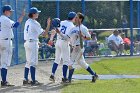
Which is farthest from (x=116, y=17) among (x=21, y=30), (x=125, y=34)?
(x=21, y=30)

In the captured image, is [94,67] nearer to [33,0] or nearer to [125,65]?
[125,65]

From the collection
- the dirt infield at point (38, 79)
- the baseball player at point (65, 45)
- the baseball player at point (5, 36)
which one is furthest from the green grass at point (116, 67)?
the baseball player at point (5, 36)

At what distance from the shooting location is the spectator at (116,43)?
23.2 meters

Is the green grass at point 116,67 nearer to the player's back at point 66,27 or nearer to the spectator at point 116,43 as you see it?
the player's back at point 66,27

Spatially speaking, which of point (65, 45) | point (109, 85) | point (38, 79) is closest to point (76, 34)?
point (65, 45)

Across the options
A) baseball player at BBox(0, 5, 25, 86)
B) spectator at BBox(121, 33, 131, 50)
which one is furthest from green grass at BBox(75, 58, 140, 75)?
spectator at BBox(121, 33, 131, 50)

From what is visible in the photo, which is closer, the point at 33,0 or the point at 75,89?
the point at 75,89

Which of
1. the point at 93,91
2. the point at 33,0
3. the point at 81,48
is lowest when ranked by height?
the point at 93,91

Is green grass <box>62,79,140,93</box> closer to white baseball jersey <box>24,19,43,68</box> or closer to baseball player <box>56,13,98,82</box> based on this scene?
baseball player <box>56,13,98,82</box>

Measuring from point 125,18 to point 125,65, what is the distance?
9324 mm

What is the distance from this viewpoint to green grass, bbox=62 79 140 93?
461 inches

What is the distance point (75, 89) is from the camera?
39.7ft

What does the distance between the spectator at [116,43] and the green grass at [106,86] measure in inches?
371

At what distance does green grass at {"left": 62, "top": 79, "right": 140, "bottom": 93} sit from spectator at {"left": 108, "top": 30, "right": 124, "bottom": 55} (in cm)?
942
